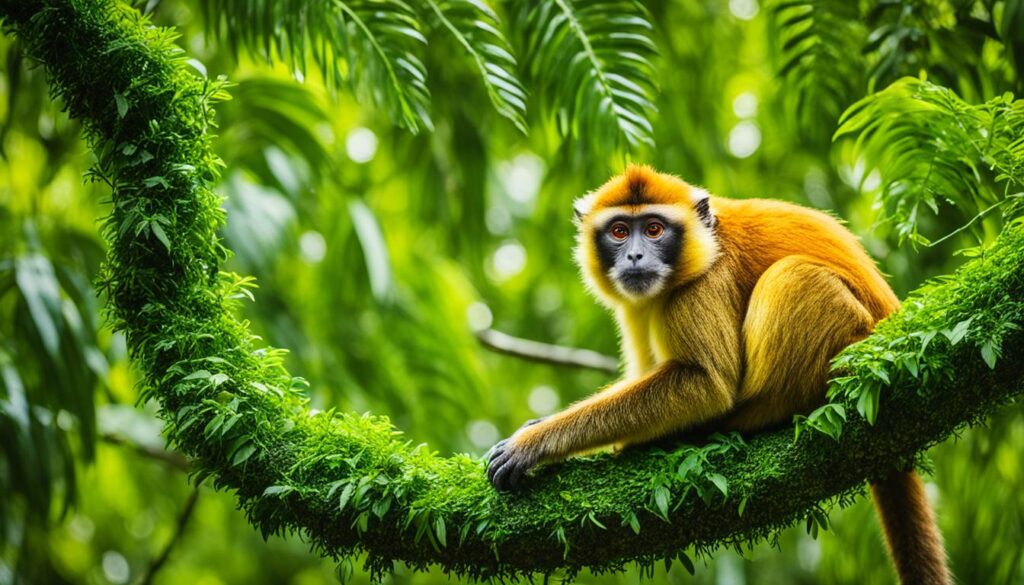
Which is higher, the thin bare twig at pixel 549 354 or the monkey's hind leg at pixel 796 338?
the thin bare twig at pixel 549 354

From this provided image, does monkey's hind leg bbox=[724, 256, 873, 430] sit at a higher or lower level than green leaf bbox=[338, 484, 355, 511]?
higher

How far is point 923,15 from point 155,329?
4.99 meters

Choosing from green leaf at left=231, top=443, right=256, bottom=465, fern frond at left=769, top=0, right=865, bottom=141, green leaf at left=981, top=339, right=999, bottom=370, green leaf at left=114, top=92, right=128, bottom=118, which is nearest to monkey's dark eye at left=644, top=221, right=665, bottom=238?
fern frond at left=769, top=0, right=865, bottom=141

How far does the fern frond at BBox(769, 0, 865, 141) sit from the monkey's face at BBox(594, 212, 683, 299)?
1.95 metres

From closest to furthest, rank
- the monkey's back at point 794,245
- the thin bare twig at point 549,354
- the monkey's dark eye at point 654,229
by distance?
the monkey's back at point 794,245, the monkey's dark eye at point 654,229, the thin bare twig at point 549,354

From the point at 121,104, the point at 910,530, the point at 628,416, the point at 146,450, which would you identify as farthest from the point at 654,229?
the point at 146,450

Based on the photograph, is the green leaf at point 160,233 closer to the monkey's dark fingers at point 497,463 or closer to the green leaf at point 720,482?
the monkey's dark fingers at point 497,463

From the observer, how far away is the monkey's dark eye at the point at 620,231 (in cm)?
530

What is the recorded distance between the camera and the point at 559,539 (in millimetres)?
3711

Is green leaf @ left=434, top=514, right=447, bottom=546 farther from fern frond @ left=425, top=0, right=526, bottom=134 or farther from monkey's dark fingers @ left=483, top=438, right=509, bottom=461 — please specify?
fern frond @ left=425, top=0, right=526, bottom=134

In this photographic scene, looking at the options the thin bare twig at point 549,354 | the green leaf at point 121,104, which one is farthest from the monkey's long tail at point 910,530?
the thin bare twig at point 549,354

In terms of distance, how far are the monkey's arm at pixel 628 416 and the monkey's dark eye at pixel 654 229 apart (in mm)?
917

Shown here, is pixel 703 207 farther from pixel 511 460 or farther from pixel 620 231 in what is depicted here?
pixel 511 460

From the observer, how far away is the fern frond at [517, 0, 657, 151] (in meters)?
5.69
